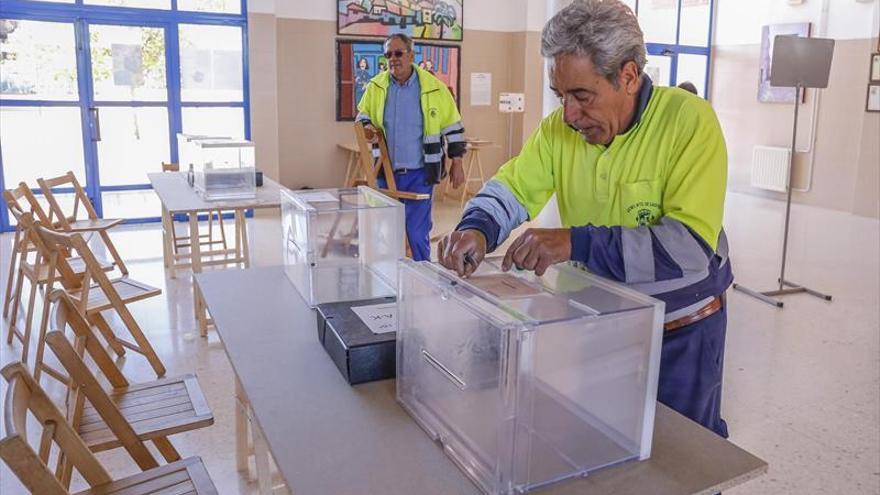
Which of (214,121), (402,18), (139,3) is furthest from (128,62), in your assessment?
(402,18)

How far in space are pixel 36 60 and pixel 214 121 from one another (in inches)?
65.0

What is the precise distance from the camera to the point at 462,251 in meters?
1.43

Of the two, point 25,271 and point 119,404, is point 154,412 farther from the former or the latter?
point 25,271

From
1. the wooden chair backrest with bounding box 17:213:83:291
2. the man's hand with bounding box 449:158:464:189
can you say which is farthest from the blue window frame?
the wooden chair backrest with bounding box 17:213:83:291

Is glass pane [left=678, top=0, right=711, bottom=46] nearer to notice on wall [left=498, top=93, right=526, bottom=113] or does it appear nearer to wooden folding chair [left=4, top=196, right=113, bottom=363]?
notice on wall [left=498, top=93, right=526, bottom=113]

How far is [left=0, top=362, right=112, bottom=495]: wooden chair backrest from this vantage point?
1.24m

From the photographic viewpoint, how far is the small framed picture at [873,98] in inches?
307

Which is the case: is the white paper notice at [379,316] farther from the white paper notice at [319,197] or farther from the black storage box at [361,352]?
the white paper notice at [319,197]

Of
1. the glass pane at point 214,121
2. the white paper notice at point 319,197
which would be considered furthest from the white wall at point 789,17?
the white paper notice at point 319,197

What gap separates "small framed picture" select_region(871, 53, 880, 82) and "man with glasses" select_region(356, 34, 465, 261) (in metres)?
5.66

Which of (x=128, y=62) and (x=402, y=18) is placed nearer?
(x=128, y=62)

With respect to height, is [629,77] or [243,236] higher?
[629,77]

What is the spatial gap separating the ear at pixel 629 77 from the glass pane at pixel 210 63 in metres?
Result: 6.57

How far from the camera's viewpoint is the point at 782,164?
8836 mm
